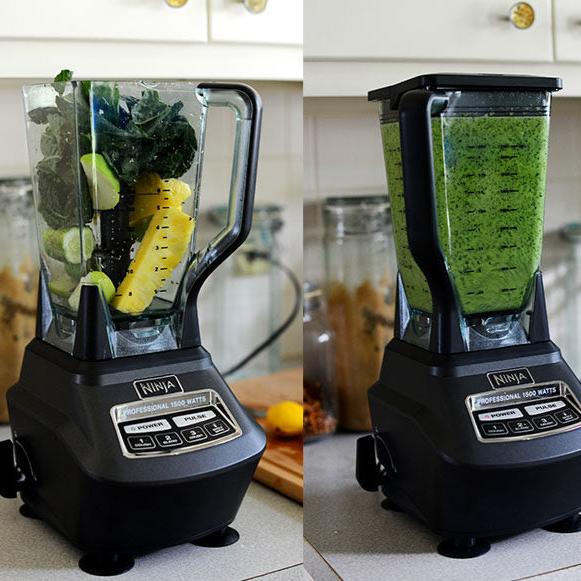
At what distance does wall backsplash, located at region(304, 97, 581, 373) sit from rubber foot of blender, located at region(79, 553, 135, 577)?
0.41 meters

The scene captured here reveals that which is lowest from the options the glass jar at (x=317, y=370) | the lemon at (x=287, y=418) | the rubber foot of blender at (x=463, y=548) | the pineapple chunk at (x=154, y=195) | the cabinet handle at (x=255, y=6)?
the rubber foot of blender at (x=463, y=548)

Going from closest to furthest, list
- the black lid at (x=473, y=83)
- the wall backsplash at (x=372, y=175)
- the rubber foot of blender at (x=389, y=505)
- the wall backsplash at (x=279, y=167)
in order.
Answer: the black lid at (x=473, y=83) < the rubber foot of blender at (x=389, y=505) < the wall backsplash at (x=372, y=175) < the wall backsplash at (x=279, y=167)

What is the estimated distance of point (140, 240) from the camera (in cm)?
62

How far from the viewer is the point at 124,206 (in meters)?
0.61

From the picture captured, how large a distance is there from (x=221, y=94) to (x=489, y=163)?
21 centimetres

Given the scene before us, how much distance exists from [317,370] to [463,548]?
0.96ft

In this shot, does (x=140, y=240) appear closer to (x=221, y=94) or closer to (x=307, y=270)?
(x=221, y=94)

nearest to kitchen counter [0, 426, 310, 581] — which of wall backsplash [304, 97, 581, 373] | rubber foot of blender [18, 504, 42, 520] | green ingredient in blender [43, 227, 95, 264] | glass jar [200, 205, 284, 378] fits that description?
rubber foot of blender [18, 504, 42, 520]

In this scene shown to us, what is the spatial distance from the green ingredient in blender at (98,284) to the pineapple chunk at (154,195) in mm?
45

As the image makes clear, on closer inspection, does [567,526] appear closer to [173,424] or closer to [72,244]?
[173,424]

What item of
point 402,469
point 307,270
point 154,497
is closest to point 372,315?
point 307,270

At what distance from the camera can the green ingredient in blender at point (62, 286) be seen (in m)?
0.63

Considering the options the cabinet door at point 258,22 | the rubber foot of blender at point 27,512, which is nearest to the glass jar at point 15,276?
the rubber foot of blender at point 27,512

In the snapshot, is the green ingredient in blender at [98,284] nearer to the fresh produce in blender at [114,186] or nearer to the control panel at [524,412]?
the fresh produce in blender at [114,186]
